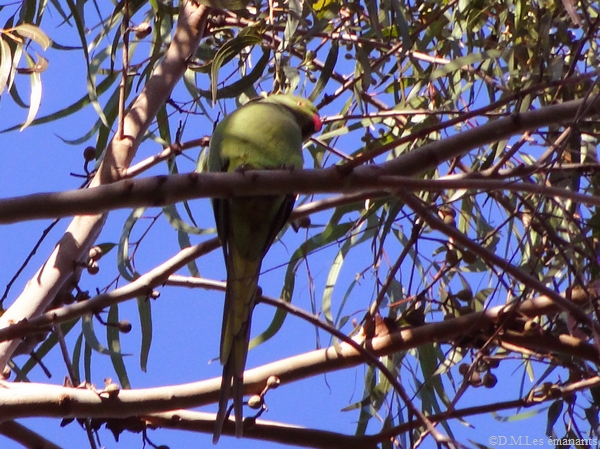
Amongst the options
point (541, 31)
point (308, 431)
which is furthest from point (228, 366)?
point (541, 31)

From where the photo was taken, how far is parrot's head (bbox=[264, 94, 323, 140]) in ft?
7.73

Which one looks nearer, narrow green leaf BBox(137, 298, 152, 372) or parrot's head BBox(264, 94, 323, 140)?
narrow green leaf BBox(137, 298, 152, 372)

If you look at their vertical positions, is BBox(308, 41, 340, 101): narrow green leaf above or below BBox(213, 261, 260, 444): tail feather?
above

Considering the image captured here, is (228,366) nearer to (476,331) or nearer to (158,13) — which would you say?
(476,331)

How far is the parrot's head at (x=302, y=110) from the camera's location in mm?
2357

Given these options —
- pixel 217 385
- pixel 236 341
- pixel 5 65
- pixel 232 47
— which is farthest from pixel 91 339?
pixel 232 47

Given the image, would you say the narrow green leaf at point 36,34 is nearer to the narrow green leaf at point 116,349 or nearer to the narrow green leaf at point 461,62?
the narrow green leaf at point 116,349

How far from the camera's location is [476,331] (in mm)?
1864

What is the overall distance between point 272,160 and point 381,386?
0.69 metres

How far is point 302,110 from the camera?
7.85 ft

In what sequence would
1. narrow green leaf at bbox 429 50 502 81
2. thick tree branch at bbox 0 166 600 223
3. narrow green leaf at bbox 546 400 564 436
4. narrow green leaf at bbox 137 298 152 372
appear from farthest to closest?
narrow green leaf at bbox 137 298 152 372 < narrow green leaf at bbox 546 400 564 436 < narrow green leaf at bbox 429 50 502 81 < thick tree branch at bbox 0 166 600 223

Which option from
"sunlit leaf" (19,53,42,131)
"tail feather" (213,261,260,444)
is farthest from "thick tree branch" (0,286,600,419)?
"sunlit leaf" (19,53,42,131)

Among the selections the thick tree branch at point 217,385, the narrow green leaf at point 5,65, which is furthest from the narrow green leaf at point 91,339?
the narrow green leaf at point 5,65

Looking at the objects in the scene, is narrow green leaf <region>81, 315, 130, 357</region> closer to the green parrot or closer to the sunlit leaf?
the green parrot
